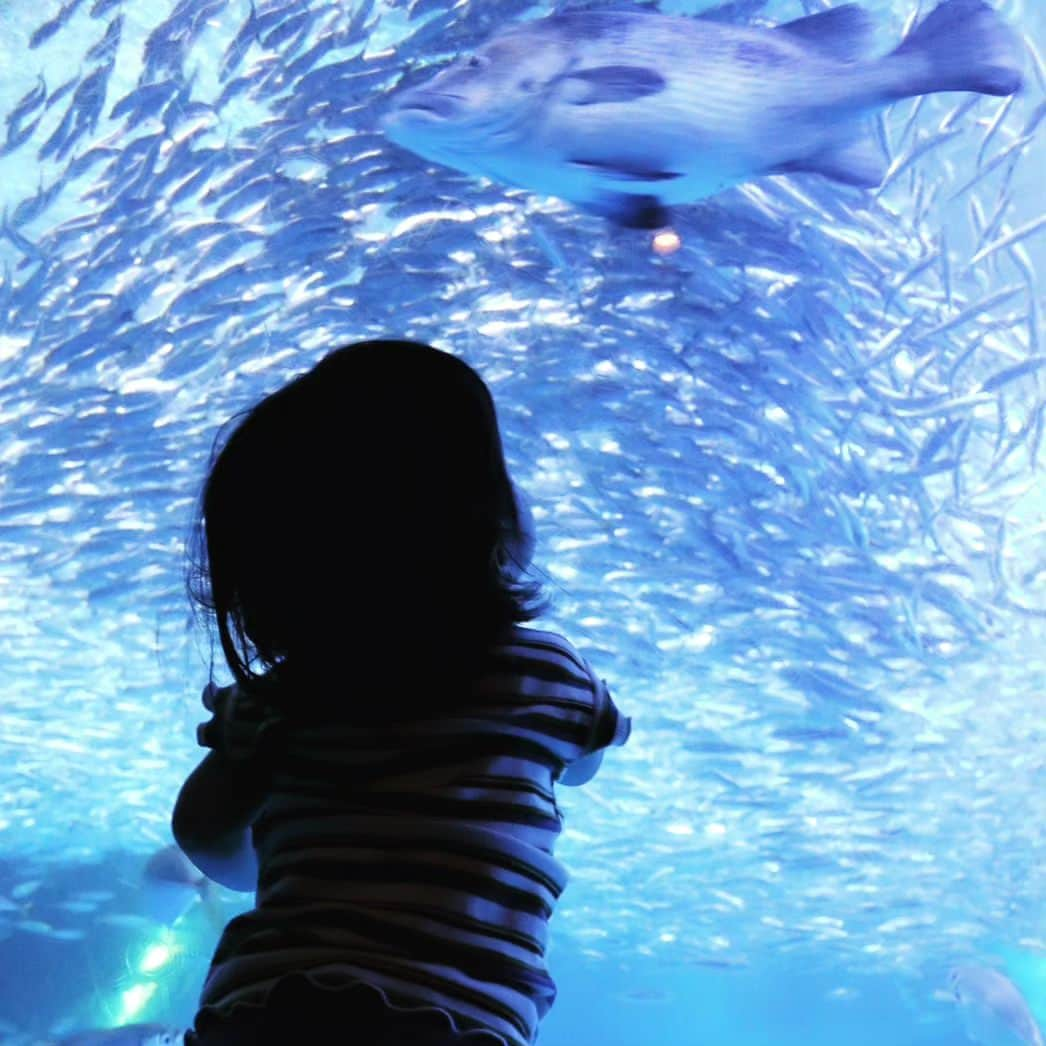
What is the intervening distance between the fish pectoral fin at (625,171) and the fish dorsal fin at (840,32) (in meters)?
0.40

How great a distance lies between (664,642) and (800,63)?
6.51m

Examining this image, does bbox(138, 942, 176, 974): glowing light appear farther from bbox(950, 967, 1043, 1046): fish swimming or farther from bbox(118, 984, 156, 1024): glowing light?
bbox(950, 967, 1043, 1046): fish swimming

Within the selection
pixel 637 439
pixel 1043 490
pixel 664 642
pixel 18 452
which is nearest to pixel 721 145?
pixel 637 439

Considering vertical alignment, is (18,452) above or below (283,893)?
above

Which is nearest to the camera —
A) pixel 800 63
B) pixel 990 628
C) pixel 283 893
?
pixel 283 893

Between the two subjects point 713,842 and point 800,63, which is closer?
point 800,63

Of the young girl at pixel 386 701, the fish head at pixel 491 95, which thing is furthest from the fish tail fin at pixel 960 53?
the young girl at pixel 386 701

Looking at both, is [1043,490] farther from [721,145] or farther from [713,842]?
[713,842]

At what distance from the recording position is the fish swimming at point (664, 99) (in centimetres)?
236

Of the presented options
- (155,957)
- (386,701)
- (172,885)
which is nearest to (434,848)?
(386,701)

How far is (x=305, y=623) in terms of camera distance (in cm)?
126

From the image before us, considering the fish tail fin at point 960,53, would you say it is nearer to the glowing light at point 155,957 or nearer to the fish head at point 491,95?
the fish head at point 491,95

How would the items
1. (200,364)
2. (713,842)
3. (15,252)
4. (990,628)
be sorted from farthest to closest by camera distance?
(713,842)
(990,628)
(200,364)
(15,252)

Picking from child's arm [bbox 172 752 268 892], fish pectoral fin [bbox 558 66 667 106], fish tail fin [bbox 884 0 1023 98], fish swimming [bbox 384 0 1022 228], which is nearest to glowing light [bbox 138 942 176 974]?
fish swimming [bbox 384 0 1022 228]
